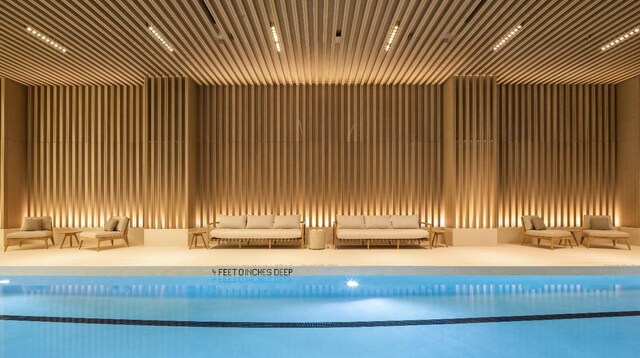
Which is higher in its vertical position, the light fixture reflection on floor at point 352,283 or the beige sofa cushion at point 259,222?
the beige sofa cushion at point 259,222

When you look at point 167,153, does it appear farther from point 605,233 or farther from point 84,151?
point 605,233

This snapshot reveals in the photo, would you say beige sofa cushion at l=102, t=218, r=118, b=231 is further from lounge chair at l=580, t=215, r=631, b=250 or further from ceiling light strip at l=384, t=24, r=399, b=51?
lounge chair at l=580, t=215, r=631, b=250

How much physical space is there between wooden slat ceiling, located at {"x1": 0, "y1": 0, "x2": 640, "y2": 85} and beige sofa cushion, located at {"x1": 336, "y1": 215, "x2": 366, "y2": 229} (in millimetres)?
3332

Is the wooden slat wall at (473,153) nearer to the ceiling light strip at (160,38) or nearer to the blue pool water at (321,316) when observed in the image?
the blue pool water at (321,316)

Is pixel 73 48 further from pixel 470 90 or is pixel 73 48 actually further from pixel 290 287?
pixel 470 90

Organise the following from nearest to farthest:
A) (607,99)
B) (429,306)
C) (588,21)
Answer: (429,306), (588,21), (607,99)

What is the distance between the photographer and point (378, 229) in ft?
30.7

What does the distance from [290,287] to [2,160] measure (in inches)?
321

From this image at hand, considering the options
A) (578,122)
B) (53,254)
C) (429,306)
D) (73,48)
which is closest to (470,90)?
(578,122)

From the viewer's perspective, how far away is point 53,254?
8242 millimetres

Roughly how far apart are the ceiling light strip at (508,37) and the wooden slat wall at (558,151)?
113 inches

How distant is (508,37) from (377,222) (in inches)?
184

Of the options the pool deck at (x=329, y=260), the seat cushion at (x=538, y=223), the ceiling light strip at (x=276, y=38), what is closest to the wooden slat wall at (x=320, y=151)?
the pool deck at (x=329, y=260)

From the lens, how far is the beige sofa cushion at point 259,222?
31.5ft
